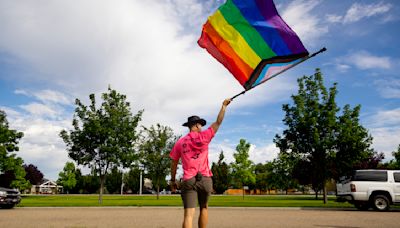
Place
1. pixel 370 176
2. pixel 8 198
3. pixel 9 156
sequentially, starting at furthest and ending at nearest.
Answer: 1. pixel 9 156
2. pixel 8 198
3. pixel 370 176

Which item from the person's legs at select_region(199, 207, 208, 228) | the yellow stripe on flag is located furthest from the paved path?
Result: the yellow stripe on flag

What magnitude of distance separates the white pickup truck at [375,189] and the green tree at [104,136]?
14.6 m

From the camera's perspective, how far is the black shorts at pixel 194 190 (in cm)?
525

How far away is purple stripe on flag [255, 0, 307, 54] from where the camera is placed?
6.91m

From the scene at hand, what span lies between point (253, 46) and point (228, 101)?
6.72 feet

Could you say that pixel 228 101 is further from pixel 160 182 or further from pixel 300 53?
pixel 160 182

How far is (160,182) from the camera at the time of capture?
123 ft

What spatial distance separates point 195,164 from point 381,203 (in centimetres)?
1558

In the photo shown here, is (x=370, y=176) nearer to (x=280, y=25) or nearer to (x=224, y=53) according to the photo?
(x=280, y=25)

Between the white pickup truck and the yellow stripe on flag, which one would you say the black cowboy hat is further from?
the white pickup truck

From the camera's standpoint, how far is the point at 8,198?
62.4 feet

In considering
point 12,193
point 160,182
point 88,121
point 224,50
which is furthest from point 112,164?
point 224,50

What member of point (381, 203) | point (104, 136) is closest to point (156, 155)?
point (104, 136)

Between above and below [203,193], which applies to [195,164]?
above
